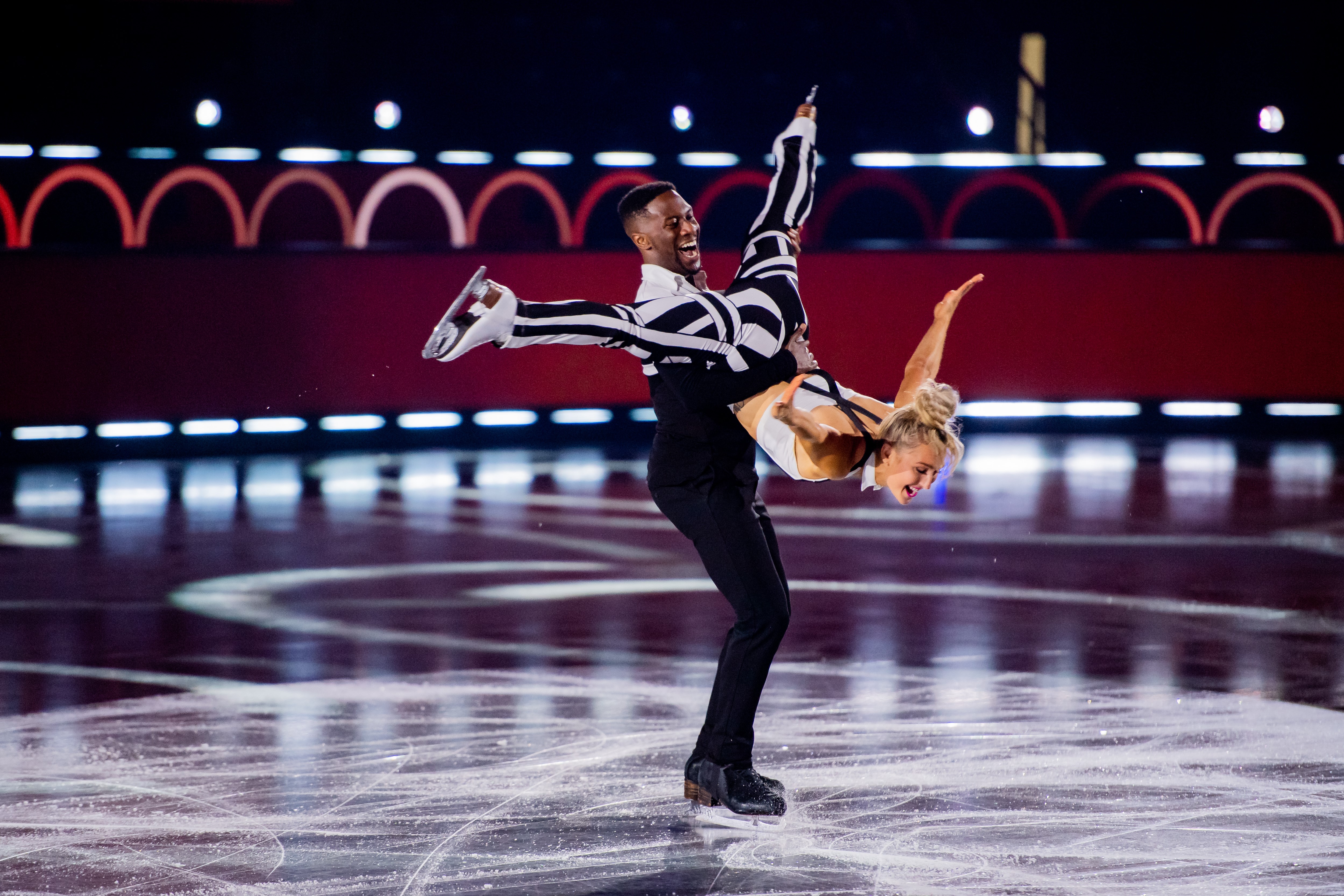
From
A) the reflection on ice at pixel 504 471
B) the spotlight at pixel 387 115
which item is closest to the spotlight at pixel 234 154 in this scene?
the spotlight at pixel 387 115

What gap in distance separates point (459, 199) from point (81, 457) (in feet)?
12.2

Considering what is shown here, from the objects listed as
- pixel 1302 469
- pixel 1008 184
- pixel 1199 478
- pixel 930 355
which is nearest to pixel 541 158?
pixel 1008 184

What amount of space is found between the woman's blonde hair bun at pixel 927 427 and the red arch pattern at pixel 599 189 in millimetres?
9329

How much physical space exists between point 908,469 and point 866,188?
33.2ft

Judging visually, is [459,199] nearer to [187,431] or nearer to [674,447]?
[187,431]

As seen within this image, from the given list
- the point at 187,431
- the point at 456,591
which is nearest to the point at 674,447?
the point at 456,591

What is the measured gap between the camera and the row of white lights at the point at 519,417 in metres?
11.7

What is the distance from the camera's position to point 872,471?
3803 millimetres

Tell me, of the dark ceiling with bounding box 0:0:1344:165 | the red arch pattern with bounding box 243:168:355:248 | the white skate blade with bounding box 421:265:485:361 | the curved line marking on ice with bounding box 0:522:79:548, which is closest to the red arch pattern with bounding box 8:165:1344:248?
the red arch pattern with bounding box 243:168:355:248

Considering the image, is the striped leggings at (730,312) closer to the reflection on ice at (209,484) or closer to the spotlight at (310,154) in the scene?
the reflection on ice at (209,484)

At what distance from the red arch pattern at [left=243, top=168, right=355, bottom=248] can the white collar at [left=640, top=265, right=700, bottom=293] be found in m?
8.57

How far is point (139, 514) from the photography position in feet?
29.6

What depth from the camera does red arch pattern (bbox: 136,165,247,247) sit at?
1190 cm

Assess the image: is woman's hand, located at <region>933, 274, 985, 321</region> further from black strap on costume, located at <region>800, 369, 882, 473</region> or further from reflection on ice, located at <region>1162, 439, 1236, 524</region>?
reflection on ice, located at <region>1162, 439, 1236, 524</region>
